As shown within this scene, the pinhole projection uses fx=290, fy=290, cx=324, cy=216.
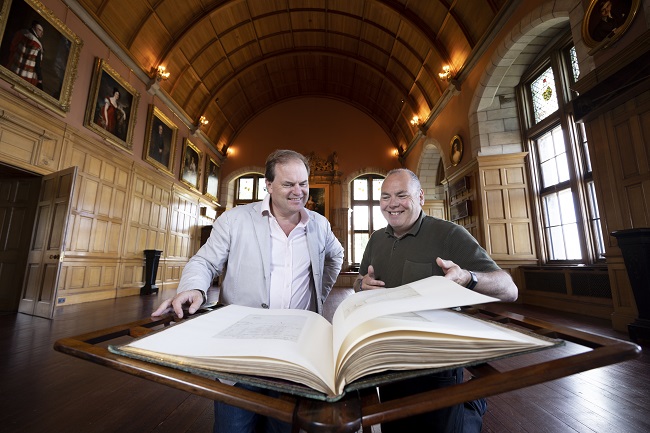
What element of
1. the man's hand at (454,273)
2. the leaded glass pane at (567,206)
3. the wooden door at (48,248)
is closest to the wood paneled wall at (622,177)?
the leaded glass pane at (567,206)

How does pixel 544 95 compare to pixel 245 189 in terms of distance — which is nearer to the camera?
pixel 544 95

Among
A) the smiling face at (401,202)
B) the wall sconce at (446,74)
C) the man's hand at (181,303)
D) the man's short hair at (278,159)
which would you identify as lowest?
the man's hand at (181,303)

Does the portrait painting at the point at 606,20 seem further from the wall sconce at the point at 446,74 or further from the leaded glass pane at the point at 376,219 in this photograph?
the leaded glass pane at the point at 376,219

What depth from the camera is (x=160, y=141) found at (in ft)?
26.1

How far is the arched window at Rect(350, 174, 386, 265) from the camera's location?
12.2 m

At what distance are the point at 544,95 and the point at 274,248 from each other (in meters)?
6.37

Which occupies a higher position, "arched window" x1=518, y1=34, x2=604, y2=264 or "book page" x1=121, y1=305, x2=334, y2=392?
"arched window" x1=518, y1=34, x2=604, y2=264

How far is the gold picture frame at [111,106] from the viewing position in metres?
5.70

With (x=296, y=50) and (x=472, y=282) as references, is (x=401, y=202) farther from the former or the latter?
(x=296, y=50)

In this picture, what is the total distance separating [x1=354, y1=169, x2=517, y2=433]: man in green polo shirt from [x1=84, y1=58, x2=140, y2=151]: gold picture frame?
661 cm

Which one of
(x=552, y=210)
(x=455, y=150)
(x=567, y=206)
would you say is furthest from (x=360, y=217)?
(x=567, y=206)

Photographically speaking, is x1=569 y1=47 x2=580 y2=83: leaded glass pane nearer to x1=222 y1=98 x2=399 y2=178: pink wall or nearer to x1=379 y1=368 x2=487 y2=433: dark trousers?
x1=379 y1=368 x2=487 y2=433: dark trousers

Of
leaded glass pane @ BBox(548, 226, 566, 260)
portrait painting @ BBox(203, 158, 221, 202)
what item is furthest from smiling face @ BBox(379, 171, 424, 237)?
portrait painting @ BBox(203, 158, 221, 202)

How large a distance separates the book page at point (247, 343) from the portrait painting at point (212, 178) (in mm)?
10924
